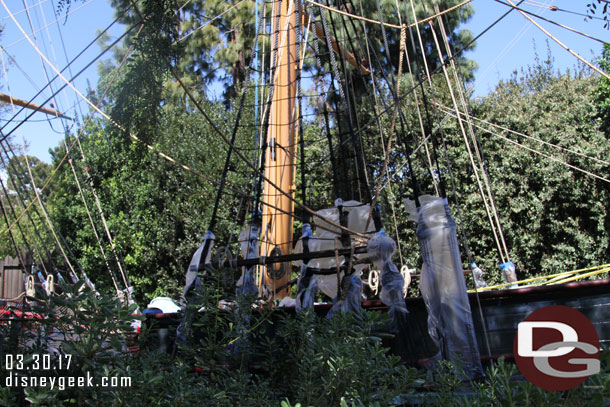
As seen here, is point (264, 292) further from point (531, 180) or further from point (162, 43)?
point (531, 180)

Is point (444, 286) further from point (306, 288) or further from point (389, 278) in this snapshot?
point (306, 288)

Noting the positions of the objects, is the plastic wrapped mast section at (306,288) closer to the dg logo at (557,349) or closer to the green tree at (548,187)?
the dg logo at (557,349)

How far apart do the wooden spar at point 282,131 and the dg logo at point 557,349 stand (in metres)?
4.42

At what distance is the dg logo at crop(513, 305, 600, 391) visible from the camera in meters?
1.47

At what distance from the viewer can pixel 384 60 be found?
1442cm

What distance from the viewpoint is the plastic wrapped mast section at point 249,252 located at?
4336 mm

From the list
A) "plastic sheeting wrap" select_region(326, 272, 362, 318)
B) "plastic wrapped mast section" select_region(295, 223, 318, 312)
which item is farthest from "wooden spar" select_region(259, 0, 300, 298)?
"plastic sheeting wrap" select_region(326, 272, 362, 318)

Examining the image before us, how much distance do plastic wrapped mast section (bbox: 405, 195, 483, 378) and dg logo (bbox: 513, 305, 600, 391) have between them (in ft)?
5.65

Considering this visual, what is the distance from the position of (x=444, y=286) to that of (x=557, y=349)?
74.5 inches

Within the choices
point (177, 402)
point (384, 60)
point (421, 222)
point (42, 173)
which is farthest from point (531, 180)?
point (42, 173)

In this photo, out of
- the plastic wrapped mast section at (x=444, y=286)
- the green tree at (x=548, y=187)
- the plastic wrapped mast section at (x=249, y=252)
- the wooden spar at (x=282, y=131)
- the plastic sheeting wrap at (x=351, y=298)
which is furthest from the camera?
the green tree at (x=548, y=187)

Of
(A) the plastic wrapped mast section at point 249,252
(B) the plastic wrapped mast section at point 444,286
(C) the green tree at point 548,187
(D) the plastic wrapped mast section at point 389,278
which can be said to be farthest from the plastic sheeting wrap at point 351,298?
(C) the green tree at point 548,187

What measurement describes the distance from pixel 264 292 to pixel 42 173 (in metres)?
32.1

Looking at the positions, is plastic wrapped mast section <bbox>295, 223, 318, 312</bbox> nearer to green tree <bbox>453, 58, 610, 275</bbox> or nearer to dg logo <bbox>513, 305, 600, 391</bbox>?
dg logo <bbox>513, 305, 600, 391</bbox>
